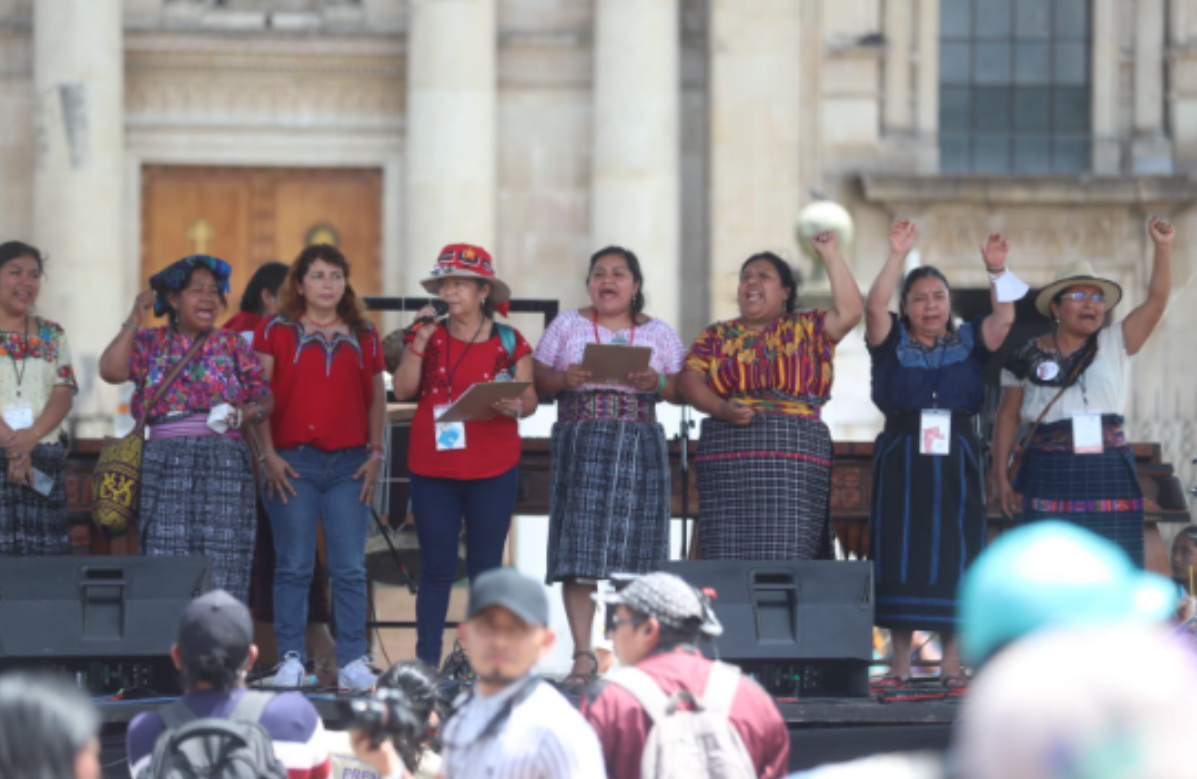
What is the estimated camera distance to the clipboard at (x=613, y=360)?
7453 millimetres

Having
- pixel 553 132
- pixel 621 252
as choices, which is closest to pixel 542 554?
pixel 621 252

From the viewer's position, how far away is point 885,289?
769 cm

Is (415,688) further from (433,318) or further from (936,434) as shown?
(936,434)

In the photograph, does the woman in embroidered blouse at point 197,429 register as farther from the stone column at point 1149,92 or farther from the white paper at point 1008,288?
the stone column at point 1149,92

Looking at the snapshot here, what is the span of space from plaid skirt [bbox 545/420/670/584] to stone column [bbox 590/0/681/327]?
326 inches

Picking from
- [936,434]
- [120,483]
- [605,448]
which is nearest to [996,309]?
[936,434]

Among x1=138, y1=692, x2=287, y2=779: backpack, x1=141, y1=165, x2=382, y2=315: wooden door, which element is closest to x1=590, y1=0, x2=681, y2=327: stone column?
x1=141, y1=165, x2=382, y2=315: wooden door

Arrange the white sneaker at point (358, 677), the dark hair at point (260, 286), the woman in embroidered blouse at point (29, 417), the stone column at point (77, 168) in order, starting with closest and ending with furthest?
1. the white sneaker at point (358, 677)
2. the woman in embroidered blouse at point (29, 417)
3. the dark hair at point (260, 286)
4. the stone column at point (77, 168)

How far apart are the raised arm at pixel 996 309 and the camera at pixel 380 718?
4.02 m

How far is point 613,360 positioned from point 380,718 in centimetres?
334

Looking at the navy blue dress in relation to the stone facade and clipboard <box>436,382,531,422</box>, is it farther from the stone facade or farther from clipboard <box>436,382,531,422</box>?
the stone facade

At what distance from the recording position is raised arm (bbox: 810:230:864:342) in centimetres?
765

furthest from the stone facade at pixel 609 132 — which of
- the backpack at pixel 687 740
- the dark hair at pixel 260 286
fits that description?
the backpack at pixel 687 740

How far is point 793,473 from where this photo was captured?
7.64 metres
